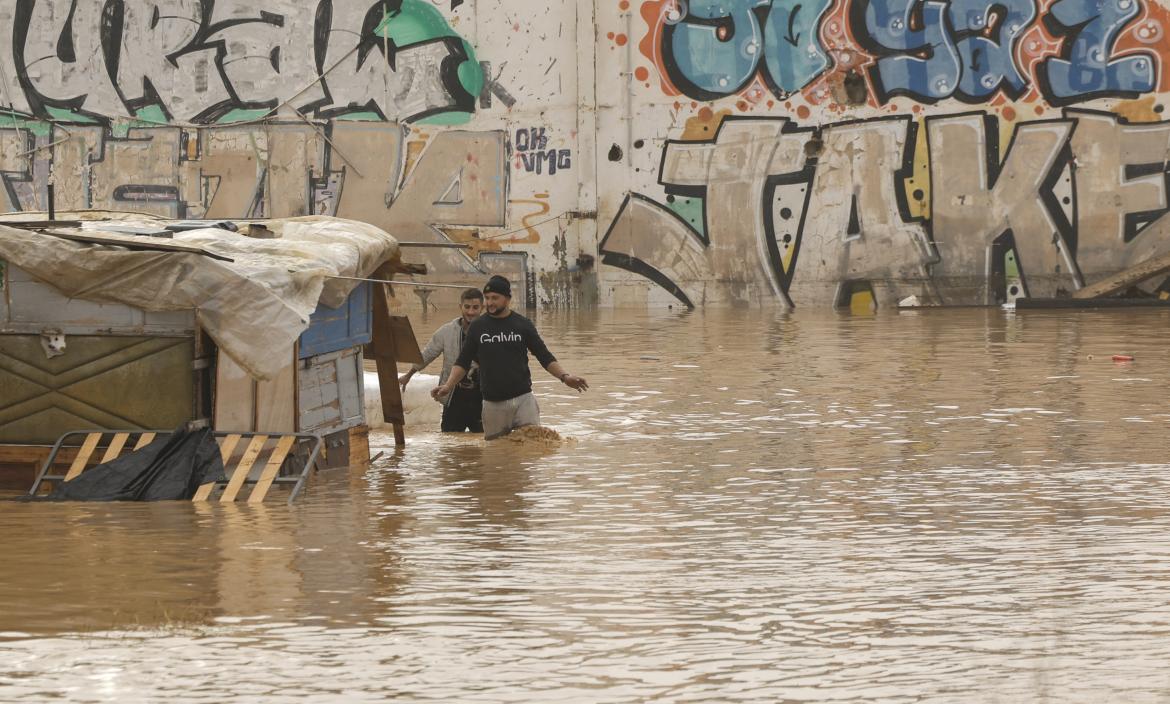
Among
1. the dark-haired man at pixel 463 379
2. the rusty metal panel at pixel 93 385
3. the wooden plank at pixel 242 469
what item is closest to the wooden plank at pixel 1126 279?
the dark-haired man at pixel 463 379

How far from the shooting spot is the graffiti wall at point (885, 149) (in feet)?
94.1

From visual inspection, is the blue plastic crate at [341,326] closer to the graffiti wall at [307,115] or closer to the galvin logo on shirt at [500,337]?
the galvin logo on shirt at [500,337]

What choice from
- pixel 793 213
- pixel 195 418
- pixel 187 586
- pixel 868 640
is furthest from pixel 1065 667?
pixel 793 213

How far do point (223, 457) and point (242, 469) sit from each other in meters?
0.19

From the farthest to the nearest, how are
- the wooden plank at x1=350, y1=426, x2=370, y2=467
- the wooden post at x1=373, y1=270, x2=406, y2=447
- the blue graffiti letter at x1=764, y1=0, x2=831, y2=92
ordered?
the blue graffiti letter at x1=764, y1=0, x2=831, y2=92 < the wooden post at x1=373, y1=270, x2=406, y2=447 < the wooden plank at x1=350, y1=426, x2=370, y2=467

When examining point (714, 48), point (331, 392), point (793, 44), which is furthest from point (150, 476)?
point (793, 44)

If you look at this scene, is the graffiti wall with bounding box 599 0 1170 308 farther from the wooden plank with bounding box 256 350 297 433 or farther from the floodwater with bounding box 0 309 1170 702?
the wooden plank with bounding box 256 350 297 433

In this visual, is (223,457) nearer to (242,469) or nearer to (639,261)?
(242,469)

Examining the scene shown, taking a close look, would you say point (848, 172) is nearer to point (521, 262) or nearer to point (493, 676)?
point (521, 262)

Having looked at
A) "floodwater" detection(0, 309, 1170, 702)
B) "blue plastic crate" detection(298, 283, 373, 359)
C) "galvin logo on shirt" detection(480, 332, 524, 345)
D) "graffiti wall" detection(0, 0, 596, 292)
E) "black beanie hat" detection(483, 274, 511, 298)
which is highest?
"graffiti wall" detection(0, 0, 596, 292)

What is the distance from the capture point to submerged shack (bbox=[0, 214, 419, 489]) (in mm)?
10164

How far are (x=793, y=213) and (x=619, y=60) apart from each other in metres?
3.83

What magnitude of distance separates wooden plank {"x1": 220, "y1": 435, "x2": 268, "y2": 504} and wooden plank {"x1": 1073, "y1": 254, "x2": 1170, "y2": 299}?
63.9ft

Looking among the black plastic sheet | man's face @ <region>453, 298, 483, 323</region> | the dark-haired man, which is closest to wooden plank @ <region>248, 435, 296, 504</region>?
the black plastic sheet
